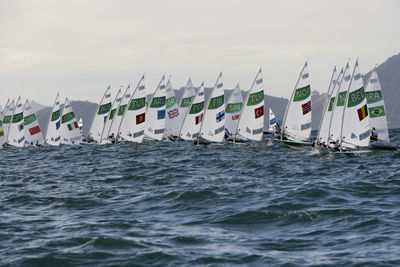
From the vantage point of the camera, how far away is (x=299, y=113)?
5016 cm

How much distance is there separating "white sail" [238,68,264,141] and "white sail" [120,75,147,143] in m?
14.6

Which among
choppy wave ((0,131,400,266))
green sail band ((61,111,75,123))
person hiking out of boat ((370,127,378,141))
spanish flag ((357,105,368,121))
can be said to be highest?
green sail band ((61,111,75,123))

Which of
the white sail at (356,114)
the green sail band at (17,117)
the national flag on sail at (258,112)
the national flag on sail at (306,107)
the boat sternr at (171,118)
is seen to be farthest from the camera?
the green sail band at (17,117)

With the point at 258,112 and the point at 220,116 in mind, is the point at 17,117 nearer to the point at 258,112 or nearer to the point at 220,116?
the point at 220,116

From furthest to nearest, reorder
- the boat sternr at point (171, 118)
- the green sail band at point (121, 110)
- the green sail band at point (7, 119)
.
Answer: the green sail band at point (7, 119) < the boat sternr at point (171, 118) < the green sail band at point (121, 110)

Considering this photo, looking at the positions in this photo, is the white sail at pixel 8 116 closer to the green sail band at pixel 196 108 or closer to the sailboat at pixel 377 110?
the green sail band at pixel 196 108

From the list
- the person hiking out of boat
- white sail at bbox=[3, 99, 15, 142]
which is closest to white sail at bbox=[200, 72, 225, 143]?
the person hiking out of boat

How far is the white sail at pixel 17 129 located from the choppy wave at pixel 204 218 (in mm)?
45794

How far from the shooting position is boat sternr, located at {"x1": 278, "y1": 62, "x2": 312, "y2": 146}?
4972 cm

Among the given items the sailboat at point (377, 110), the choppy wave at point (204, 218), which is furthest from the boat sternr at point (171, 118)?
the choppy wave at point (204, 218)

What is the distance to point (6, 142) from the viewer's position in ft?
247

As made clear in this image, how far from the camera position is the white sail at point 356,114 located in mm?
39000

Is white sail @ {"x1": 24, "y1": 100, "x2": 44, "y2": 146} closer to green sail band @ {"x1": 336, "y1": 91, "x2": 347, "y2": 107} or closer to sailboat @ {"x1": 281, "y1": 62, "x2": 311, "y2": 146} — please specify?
sailboat @ {"x1": 281, "y1": 62, "x2": 311, "y2": 146}

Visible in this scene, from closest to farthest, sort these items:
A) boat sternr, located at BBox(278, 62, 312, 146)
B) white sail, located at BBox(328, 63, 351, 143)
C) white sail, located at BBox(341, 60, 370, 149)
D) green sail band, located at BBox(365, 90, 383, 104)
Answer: white sail, located at BBox(341, 60, 370, 149)
white sail, located at BBox(328, 63, 351, 143)
green sail band, located at BBox(365, 90, 383, 104)
boat sternr, located at BBox(278, 62, 312, 146)
